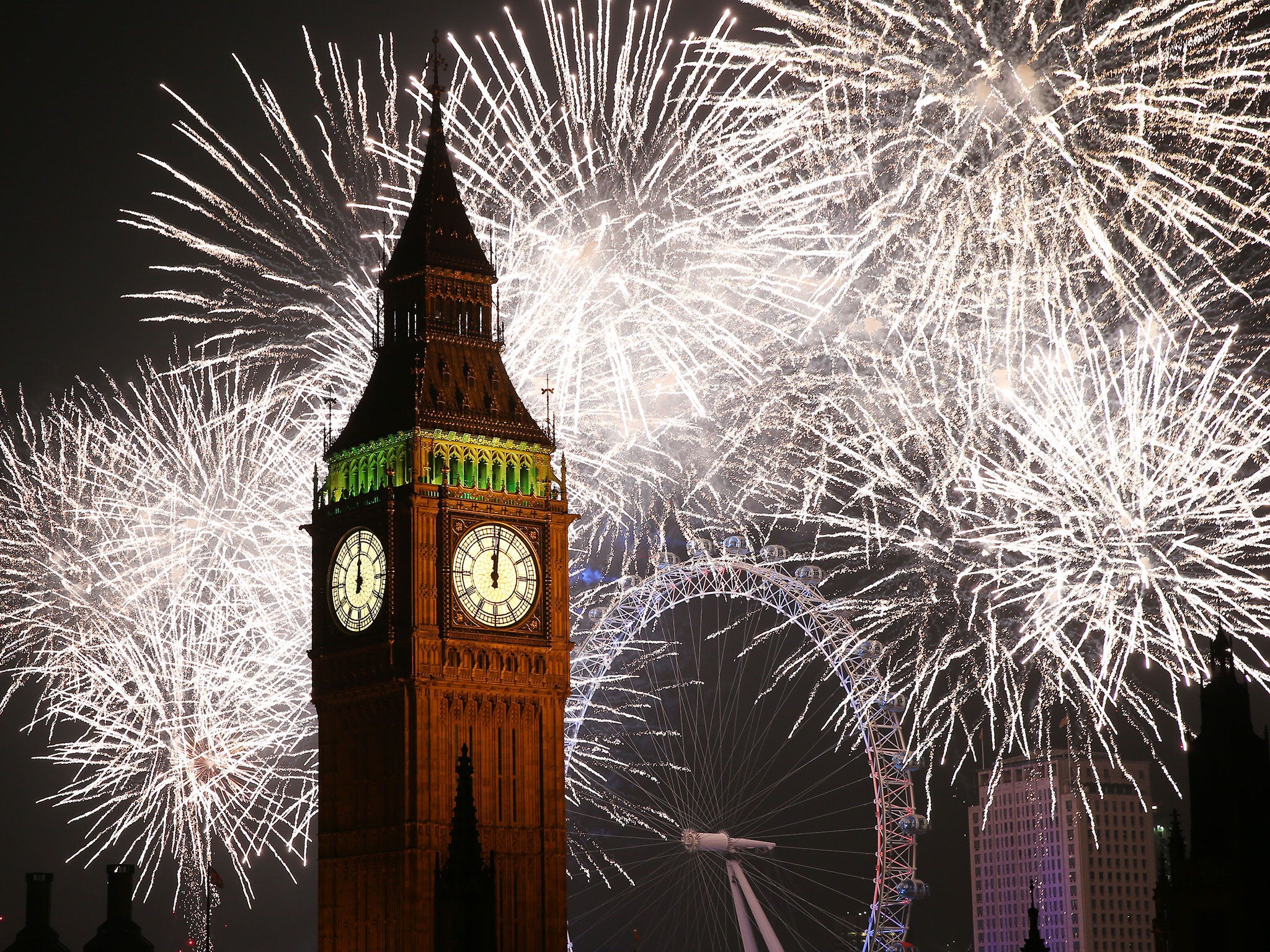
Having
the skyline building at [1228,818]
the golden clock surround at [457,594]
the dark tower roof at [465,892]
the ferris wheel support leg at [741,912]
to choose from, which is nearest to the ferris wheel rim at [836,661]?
the ferris wheel support leg at [741,912]

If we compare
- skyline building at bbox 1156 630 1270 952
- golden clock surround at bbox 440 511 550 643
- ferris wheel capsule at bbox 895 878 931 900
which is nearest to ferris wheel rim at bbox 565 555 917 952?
ferris wheel capsule at bbox 895 878 931 900

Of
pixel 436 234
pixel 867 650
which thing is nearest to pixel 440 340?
pixel 436 234

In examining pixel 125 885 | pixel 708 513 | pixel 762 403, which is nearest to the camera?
pixel 125 885

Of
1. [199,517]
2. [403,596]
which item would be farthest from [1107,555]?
[199,517]

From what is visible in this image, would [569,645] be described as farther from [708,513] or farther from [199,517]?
[708,513]

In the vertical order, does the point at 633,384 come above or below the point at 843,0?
below

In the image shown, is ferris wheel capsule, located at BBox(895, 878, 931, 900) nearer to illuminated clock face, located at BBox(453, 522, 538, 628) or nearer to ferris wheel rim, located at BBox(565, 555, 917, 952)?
ferris wheel rim, located at BBox(565, 555, 917, 952)
